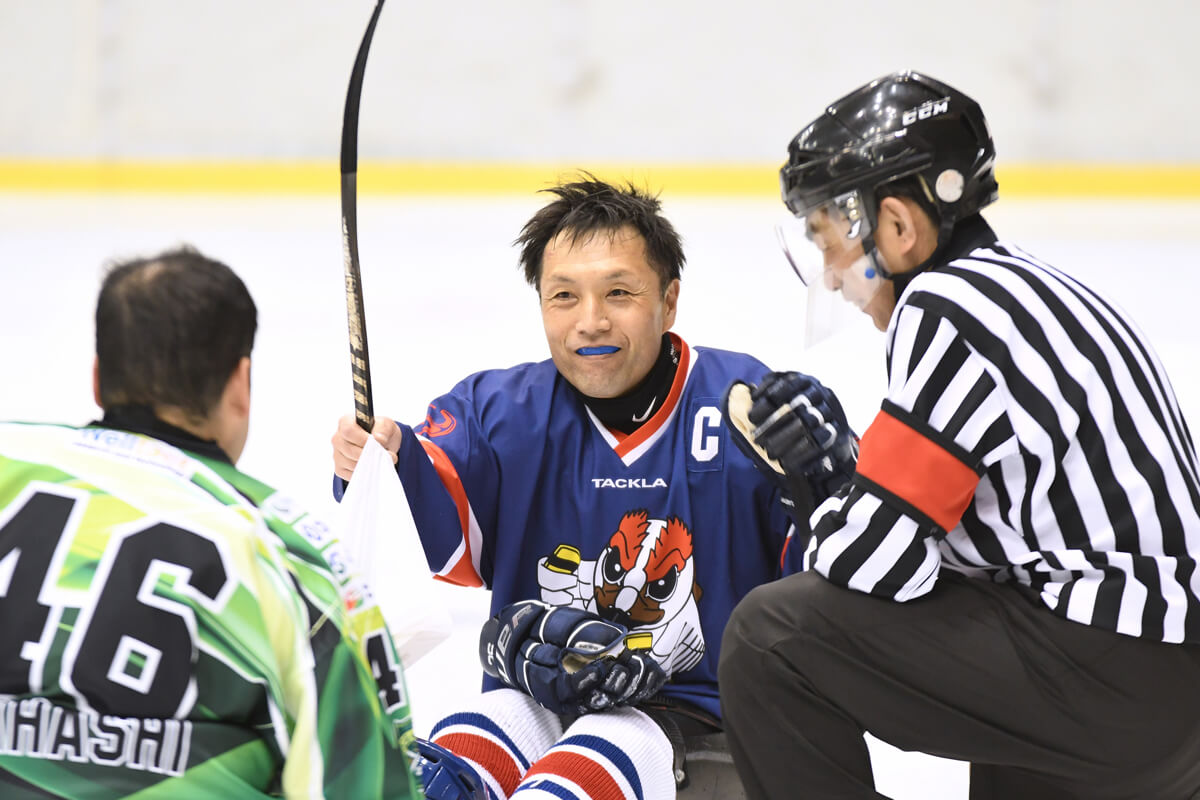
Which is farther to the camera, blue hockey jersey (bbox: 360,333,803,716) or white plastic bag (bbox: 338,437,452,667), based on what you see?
blue hockey jersey (bbox: 360,333,803,716)

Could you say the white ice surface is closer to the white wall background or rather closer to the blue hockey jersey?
the blue hockey jersey

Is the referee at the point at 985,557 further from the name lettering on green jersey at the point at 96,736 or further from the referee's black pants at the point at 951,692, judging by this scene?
the name lettering on green jersey at the point at 96,736

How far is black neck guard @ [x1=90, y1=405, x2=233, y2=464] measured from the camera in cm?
104

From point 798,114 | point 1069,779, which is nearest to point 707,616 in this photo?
point 1069,779

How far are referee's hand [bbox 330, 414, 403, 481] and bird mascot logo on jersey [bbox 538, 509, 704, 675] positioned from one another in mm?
316

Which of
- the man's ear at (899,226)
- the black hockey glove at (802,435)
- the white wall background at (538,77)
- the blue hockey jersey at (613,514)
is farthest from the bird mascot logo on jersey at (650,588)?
the white wall background at (538,77)

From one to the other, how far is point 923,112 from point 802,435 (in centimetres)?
39

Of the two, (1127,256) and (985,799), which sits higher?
(1127,256)

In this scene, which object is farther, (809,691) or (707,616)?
(707,616)

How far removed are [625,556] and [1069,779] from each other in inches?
25.5

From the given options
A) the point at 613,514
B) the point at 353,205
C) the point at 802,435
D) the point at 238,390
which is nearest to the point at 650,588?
the point at 613,514

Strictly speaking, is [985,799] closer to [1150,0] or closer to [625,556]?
[625,556]

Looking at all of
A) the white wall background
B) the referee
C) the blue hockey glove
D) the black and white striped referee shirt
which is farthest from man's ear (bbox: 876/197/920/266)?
the white wall background

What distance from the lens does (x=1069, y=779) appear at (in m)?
1.45
